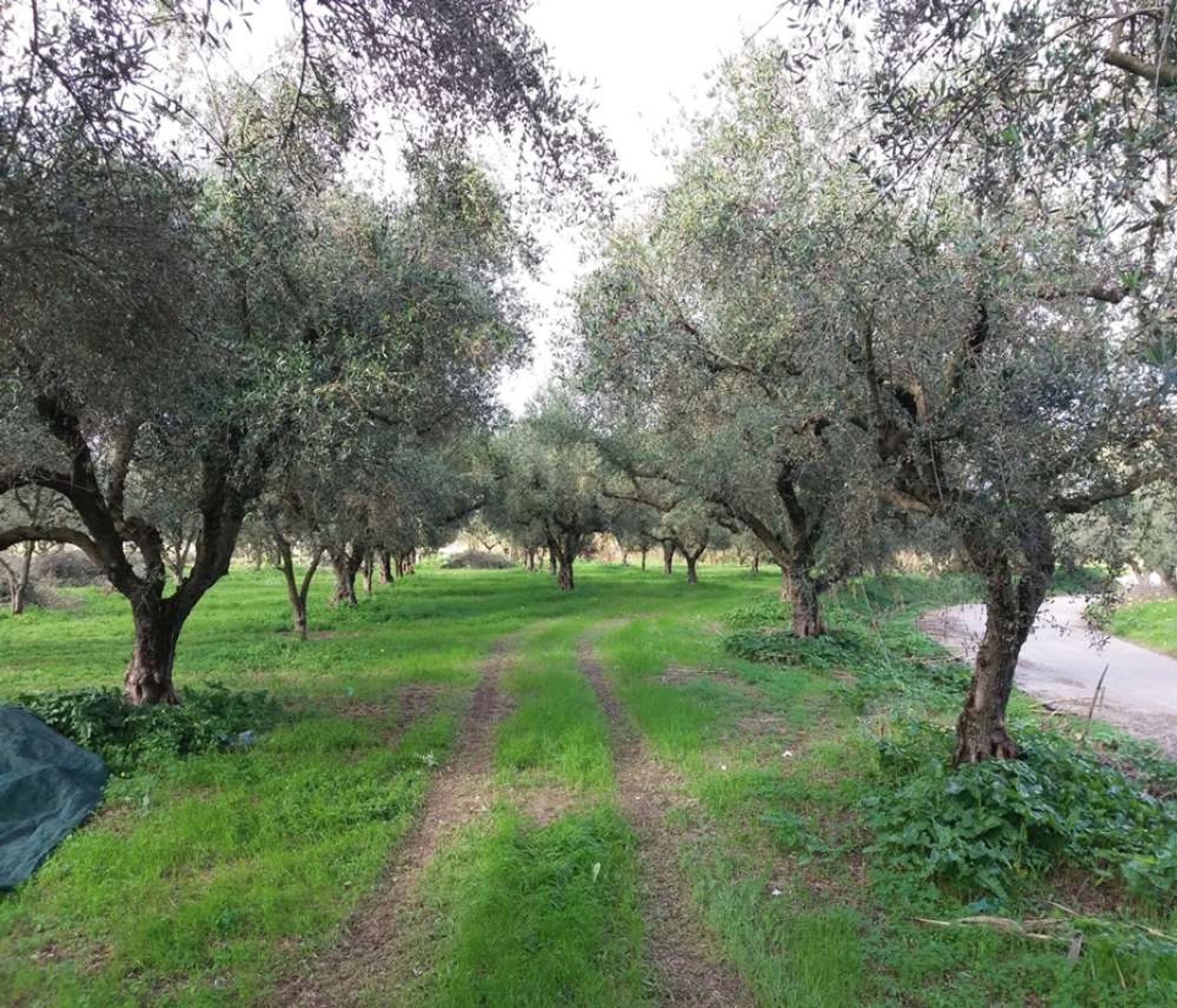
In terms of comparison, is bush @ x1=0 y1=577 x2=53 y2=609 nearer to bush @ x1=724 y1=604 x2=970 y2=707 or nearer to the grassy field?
the grassy field

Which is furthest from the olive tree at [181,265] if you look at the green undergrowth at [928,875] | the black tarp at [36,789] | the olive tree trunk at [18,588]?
the olive tree trunk at [18,588]

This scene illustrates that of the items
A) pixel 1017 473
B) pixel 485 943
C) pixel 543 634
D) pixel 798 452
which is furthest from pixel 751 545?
pixel 485 943

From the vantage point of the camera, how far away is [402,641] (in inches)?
805

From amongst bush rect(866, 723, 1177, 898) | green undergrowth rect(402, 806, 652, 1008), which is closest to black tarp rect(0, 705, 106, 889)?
A: green undergrowth rect(402, 806, 652, 1008)

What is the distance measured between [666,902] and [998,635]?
4.61m

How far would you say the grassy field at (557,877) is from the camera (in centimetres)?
486

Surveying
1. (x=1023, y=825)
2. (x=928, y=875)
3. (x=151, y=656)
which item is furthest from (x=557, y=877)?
(x=151, y=656)

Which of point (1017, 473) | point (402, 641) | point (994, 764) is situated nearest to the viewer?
point (1017, 473)

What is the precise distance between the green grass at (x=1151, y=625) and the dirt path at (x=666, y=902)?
887 inches

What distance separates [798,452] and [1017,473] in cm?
576

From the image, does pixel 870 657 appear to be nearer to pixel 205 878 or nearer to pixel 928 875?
pixel 928 875

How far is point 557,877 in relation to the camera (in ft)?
20.3

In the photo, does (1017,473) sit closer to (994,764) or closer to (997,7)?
(994,764)

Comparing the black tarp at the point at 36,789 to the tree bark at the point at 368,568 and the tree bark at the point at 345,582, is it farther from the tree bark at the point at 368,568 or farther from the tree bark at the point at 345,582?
the tree bark at the point at 368,568
